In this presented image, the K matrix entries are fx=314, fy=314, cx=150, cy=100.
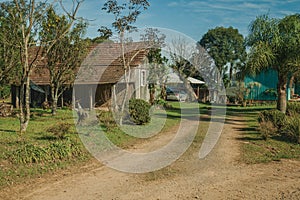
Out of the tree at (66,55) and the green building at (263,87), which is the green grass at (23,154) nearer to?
the tree at (66,55)

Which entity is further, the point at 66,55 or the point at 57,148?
the point at 66,55

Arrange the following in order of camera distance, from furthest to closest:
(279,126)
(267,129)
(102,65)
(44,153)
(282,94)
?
(102,65) < (282,94) < (279,126) < (267,129) < (44,153)

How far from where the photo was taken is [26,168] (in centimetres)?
761

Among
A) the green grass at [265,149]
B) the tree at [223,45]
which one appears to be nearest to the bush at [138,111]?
the green grass at [265,149]

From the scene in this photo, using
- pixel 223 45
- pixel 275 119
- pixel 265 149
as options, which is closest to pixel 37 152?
pixel 265 149

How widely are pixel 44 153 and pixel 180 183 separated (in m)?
3.86

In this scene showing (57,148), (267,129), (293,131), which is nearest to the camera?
(57,148)

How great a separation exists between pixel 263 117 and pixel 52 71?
38.8 ft

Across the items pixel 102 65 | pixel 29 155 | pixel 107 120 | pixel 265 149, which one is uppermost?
pixel 102 65

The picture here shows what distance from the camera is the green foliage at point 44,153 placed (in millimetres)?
8062

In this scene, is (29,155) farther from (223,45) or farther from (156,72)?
(223,45)

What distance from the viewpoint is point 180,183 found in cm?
677

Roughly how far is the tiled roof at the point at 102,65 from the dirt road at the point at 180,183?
1211 cm

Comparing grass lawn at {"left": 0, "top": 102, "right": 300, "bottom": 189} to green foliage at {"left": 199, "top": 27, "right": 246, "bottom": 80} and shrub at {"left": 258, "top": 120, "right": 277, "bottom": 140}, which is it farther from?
green foliage at {"left": 199, "top": 27, "right": 246, "bottom": 80}
